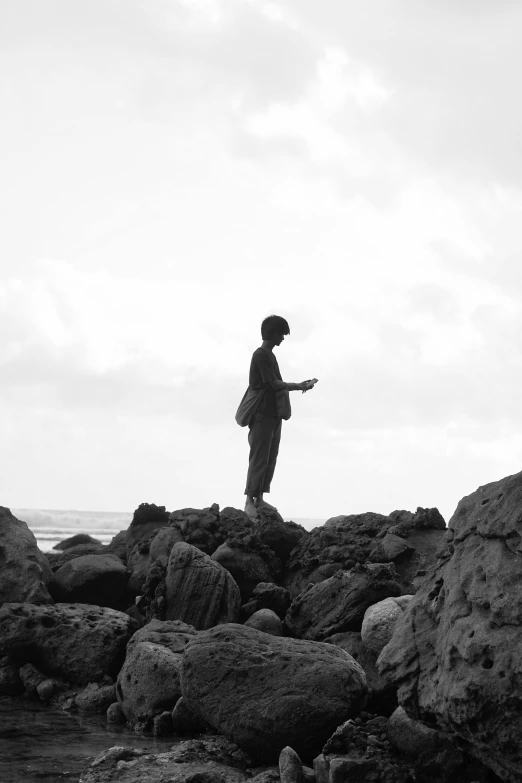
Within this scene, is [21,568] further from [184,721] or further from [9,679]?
[184,721]

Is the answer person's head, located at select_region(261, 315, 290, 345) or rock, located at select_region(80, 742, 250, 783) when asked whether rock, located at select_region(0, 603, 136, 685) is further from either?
person's head, located at select_region(261, 315, 290, 345)

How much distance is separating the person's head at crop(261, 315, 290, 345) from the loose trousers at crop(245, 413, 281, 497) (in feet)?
3.67

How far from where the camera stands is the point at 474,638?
18.2 feet

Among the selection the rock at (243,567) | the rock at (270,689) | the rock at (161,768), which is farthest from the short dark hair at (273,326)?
the rock at (161,768)

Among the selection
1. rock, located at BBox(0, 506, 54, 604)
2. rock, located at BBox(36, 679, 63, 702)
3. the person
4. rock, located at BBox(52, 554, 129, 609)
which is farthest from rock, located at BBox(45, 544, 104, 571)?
rock, located at BBox(36, 679, 63, 702)

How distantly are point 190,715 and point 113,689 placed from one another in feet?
5.70

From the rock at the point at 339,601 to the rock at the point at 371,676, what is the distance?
22cm

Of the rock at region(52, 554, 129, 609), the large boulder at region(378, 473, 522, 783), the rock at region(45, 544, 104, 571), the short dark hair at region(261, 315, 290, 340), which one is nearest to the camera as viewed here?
the large boulder at region(378, 473, 522, 783)

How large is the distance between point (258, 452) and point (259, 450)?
32 millimetres

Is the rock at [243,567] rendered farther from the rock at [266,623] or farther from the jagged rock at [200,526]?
the rock at [266,623]

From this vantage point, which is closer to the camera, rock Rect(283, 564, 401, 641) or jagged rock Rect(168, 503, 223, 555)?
rock Rect(283, 564, 401, 641)

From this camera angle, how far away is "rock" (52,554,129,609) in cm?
1162

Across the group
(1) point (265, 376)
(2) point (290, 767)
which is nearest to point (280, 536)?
(1) point (265, 376)

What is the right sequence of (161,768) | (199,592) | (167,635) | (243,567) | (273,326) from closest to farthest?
(161,768), (167,635), (199,592), (243,567), (273,326)
